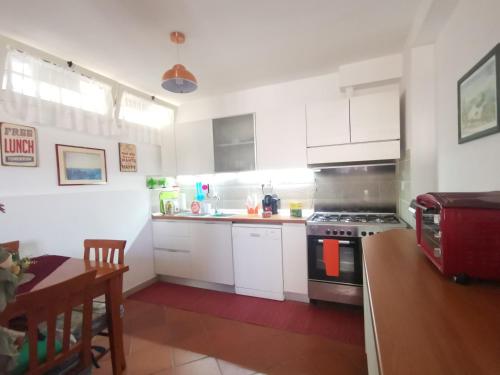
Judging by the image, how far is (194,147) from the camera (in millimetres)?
3092

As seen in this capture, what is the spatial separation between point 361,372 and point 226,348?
942 mm

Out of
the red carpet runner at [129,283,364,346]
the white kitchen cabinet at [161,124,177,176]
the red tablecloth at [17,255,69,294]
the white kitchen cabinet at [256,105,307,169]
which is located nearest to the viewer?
the red tablecloth at [17,255,69,294]

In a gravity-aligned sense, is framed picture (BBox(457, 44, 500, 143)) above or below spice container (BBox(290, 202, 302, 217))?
above

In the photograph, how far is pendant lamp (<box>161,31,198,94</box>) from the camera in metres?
1.70

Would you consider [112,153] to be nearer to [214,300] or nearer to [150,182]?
[150,182]

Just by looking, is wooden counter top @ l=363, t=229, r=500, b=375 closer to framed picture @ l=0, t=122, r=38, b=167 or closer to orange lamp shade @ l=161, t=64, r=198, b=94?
orange lamp shade @ l=161, t=64, r=198, b=94

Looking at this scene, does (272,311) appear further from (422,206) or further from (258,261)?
(422,206)

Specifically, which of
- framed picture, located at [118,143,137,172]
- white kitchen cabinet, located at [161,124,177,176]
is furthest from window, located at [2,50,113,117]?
white kitchen cabinet, located at [161,124,177,176]

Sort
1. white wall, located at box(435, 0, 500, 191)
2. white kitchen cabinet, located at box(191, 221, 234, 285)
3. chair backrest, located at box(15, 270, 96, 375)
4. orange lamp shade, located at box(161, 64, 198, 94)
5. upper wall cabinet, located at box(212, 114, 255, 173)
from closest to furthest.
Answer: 1. chair backrest, located at box(15, 270, 96, 375)
2. white wall, located at box(435, 0, 500, 191)
3. orange lamp shade, located at box(161, 64, 198, 94)
4. white kitchen cabinet, located at box(191, 221, 234, 285)
5. upper wall cabinet, located at box(212, 114, 255, 173)

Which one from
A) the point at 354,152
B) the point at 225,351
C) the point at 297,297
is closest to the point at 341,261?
the point at 297,297

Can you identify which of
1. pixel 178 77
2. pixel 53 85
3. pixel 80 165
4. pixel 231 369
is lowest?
pixel 231 369

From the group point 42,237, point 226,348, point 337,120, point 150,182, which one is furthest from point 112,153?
point 337,120

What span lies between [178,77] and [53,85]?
4.13 ft

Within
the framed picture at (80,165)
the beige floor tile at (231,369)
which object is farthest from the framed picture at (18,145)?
the beige floor tile at (231,369)
